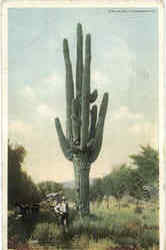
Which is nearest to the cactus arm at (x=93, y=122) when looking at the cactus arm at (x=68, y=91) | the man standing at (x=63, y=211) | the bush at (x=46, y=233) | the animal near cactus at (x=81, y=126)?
the animal near cactus at (x=81, y=126)

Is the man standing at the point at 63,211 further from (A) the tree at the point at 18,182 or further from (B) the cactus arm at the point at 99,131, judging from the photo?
(B) the cactus arm at the point at 99,131

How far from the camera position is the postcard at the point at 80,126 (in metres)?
1.82

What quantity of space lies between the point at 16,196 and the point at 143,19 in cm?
112

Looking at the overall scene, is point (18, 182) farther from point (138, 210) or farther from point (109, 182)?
point (138, 210)

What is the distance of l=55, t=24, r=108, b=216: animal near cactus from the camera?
5.89ft

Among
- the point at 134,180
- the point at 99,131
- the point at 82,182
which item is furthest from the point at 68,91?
the point at 134,180

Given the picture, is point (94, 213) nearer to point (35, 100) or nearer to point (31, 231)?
point (31, 231)

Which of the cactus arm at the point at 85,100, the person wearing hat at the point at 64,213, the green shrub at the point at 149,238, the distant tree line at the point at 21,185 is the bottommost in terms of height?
the green shrub at the point at 149,238

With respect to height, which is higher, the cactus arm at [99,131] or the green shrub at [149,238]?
the cactus arm at [99,131]

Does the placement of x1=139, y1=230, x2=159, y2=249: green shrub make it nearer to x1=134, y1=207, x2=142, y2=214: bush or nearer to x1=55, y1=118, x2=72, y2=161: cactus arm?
x1=134, y1=207, x2=142, y2=214: bush

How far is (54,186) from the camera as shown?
6.06 ft

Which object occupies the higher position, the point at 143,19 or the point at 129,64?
the point at 143,19

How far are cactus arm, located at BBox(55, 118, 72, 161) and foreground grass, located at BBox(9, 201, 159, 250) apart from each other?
0.30 metres

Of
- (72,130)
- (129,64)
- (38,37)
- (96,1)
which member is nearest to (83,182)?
(72,130)
